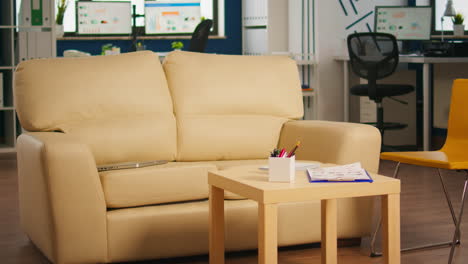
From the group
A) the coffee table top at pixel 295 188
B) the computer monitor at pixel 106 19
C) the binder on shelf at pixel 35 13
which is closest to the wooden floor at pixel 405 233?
the coffee table top at pixel 295 188

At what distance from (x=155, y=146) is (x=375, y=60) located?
3.25m

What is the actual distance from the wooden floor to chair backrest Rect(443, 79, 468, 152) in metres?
0.41

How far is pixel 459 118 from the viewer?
3443 mm

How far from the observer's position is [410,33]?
7.04 meters

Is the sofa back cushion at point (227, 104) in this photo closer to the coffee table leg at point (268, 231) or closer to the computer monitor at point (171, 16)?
the coffee table leg at point (268, 231)

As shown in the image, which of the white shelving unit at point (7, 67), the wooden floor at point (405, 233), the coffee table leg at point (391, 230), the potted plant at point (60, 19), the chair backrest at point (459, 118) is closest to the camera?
the coffee table leg at point (391, 230)

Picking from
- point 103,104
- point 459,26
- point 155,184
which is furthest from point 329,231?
point 459,26

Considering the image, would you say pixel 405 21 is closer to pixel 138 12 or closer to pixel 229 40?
pixel 229 40

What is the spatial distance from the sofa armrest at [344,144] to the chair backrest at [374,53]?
2.91 meters

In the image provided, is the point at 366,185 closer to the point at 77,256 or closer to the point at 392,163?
the point at 77,256

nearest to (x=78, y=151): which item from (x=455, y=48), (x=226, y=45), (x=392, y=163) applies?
(x=392, y=163)

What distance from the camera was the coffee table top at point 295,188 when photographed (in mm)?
2238

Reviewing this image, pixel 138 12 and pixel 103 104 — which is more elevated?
pixel 138 12

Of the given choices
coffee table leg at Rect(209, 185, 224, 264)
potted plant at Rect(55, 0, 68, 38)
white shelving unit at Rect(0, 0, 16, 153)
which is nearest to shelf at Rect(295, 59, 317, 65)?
potted plant at Rect(55, 0, 68, 38)
